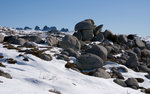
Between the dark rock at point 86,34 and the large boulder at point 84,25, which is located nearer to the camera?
the large boulder at point 84,25

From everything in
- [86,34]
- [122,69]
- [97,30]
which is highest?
[97,30]

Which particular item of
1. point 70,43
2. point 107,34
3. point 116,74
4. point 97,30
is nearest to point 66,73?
point 116,74

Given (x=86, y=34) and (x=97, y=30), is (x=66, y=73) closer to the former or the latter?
(x=86, y=34)

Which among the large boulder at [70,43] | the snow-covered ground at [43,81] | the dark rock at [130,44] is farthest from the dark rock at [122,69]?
the dark rock at [130,44]

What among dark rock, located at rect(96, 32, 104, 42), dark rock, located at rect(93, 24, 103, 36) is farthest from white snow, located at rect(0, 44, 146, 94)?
dark rock, located at rect(93, 24, 103, 36)

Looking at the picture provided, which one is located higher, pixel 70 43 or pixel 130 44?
pixel 70 43

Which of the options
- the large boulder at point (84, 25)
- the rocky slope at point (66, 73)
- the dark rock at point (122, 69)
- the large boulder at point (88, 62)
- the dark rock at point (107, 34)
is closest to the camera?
the rocky slope at point (66, 73)

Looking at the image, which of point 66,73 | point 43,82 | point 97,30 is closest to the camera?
point 43,82

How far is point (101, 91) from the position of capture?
558 inches

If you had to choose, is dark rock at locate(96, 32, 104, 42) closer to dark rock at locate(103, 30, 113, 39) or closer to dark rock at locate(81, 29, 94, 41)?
dark rock at locate(103, 30, 113, 39)

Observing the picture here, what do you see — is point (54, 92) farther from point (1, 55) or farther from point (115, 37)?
point (115, 37)

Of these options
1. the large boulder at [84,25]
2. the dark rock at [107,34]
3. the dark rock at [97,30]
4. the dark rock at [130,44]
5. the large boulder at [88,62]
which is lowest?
the dark rock at [130,44]

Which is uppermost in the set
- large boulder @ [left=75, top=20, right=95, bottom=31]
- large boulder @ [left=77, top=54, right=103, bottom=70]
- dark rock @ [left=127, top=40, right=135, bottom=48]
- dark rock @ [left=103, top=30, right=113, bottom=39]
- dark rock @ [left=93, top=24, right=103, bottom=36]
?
large boulder @ [left=75, top=20, right=95, bottom=31]

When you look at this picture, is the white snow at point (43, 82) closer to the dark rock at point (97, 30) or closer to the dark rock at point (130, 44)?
the dark rock at point (97, 30)
